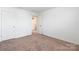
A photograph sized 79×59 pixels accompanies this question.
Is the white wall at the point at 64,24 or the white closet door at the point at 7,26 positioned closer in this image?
the white closet door at the point at 7,26

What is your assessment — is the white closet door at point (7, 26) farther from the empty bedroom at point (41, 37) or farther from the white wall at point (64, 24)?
the white wall at point (64, 24)

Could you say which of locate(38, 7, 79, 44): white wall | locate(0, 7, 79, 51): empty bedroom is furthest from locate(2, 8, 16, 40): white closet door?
locate(38, 7, 79, 44): white wall

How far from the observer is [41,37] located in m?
2.46

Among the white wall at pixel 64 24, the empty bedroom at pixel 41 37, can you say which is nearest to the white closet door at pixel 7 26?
the empty bedroom at pixel 41 37

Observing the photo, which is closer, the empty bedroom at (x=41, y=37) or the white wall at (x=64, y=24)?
the empty bedroom at (x=41, y=37)

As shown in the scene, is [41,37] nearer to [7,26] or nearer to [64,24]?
[64,24]

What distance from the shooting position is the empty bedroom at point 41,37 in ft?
5.43

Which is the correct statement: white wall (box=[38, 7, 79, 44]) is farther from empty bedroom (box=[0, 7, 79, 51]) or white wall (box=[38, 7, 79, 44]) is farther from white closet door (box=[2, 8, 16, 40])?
white closet door (box=[2, 8, 16, 40])

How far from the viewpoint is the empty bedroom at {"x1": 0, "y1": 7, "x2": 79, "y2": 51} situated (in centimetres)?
166

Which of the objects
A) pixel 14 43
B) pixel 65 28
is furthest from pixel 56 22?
pixel 14 43

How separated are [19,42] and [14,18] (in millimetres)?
672
